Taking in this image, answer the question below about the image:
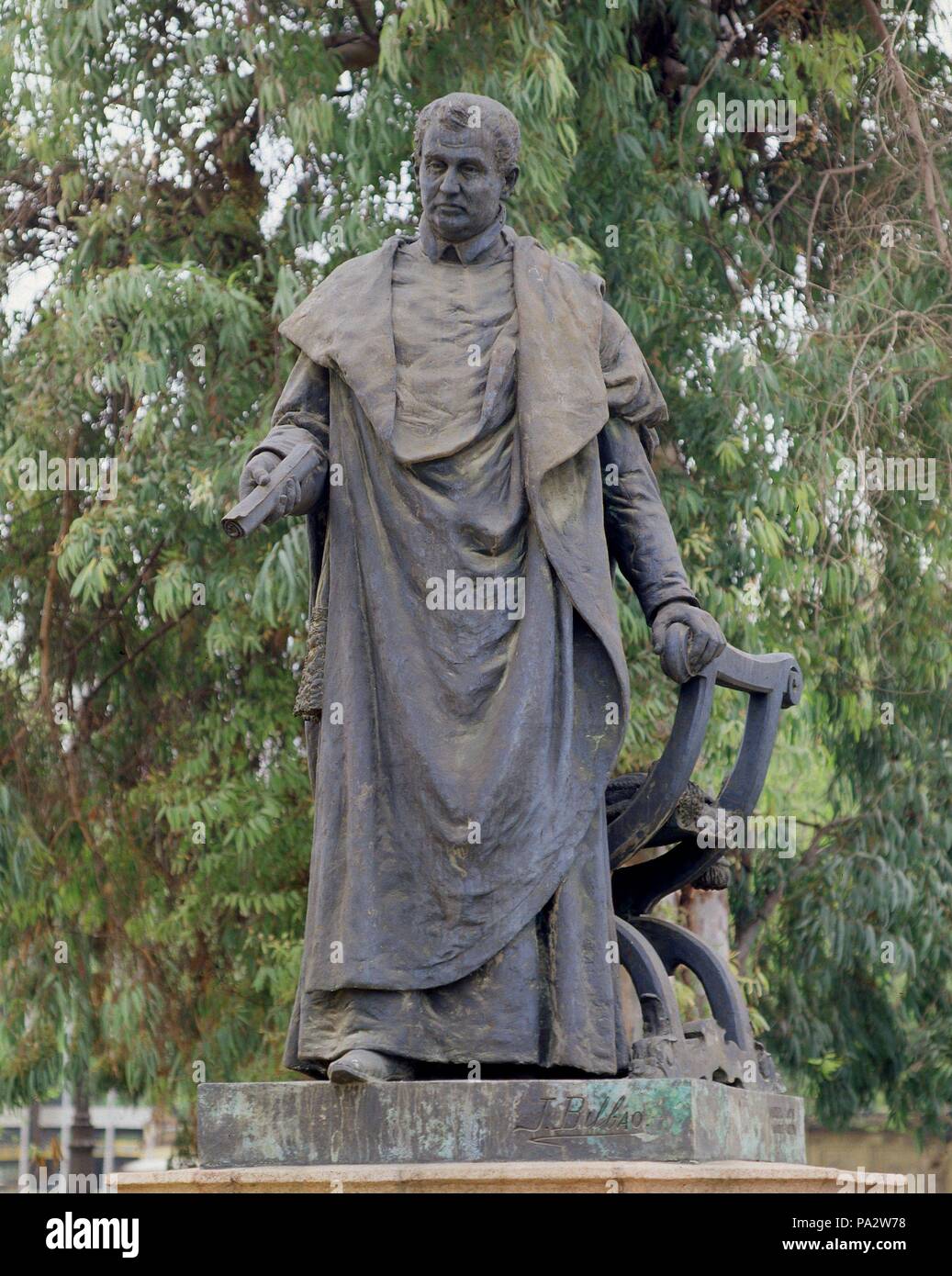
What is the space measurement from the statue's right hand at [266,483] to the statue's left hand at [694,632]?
980 millimetres

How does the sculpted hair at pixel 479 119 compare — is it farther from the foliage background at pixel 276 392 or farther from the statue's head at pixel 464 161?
the foliage background at pixel 276 392

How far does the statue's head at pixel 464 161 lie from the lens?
6.08 meters

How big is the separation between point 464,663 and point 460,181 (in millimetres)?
1251

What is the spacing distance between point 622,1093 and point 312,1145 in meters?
0.71

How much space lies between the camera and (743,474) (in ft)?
39.5

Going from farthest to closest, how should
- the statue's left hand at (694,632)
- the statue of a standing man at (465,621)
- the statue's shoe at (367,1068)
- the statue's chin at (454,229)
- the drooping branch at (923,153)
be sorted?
the drooping branch at (923,153)
the statue's chin at (454,229)
the statue's left hand at (694,632)
the statue of a standing man at (465,621)
the statue's shoe at (367,1068)

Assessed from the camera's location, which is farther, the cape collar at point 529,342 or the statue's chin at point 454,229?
the statue's chin at point 454,229

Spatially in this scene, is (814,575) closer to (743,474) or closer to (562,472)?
(743,474)

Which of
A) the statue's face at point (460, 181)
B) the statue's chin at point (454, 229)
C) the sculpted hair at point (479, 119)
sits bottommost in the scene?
the statue's chin at point (454, 229)

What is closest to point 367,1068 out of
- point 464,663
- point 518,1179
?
point 518,1179

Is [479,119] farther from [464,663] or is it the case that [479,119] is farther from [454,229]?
[464,663]

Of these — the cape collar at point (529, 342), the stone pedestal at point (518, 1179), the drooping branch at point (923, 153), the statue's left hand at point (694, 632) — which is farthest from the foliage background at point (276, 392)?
the stone pedestal at point (518, 1179)

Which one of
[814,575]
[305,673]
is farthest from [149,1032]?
[305,673]

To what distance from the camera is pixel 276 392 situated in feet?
37.7
